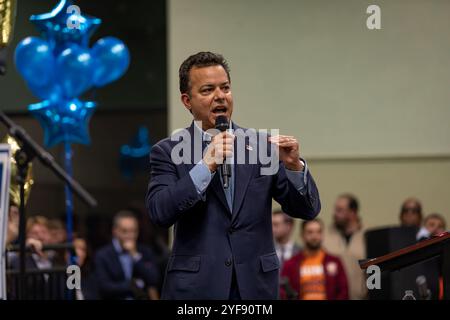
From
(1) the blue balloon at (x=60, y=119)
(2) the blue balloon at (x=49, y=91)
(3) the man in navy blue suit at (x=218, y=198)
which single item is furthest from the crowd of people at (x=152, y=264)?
(3) the man in navy blue suit at (x=218, y=198)

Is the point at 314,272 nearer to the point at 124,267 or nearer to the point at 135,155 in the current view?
the point at 124,267

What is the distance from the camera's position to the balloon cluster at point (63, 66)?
7.02 meters

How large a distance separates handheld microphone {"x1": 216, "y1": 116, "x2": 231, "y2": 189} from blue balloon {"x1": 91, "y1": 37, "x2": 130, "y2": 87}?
4.26 metres

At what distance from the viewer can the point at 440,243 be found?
3959 millimetres

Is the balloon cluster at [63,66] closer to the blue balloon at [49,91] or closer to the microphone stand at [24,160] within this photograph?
the blue balloon at [49,91]

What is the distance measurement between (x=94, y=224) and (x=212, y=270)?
7.52 m

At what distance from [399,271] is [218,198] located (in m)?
2.36

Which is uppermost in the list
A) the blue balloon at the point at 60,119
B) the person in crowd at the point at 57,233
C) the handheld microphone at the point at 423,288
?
the blue balloon at the point at 60,119

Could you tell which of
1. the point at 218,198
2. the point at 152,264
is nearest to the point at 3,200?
the point at 218,198

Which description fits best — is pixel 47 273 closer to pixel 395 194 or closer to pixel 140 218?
pixel 140 218

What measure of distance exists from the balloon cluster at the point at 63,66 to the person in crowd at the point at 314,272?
202 centimetres
